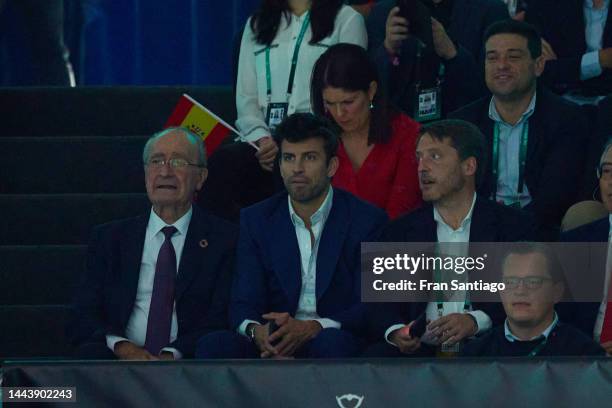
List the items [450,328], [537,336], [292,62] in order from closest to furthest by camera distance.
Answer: [537,336] < [450,328] < [292,62]

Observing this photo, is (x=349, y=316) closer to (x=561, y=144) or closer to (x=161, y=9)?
(x=561, y=144)

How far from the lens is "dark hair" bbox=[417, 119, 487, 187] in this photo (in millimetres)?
5535

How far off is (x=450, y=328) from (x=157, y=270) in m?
1.11

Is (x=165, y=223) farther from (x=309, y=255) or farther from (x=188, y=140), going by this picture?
(x=309, y=255)

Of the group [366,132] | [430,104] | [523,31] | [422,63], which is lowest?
[366,132]

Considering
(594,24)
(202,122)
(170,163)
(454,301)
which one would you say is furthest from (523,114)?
(170,163)

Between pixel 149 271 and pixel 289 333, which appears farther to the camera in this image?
pixel 149 271

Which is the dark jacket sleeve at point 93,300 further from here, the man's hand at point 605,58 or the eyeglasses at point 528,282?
the man's hand at point 605,58

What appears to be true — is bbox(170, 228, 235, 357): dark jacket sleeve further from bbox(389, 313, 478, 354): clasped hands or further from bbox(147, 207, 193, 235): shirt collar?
bbox(389, 313, 478, 354): clasped hands

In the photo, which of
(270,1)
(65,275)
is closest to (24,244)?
(65,275)

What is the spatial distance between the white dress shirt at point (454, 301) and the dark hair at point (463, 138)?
16cm

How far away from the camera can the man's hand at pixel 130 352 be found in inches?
208

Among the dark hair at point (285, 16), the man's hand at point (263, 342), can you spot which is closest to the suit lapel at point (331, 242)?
the man's hand at point (263, 342)

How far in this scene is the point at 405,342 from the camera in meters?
5.18
